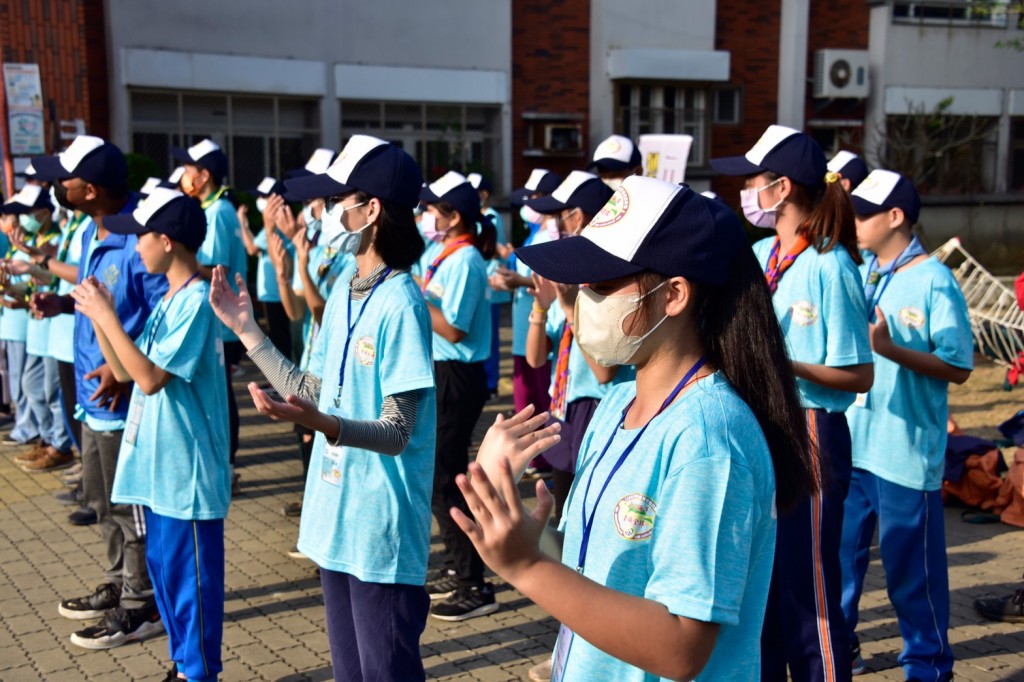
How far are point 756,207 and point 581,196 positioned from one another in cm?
128

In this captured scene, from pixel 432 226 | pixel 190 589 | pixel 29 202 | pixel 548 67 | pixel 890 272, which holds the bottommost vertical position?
pixel 190 589

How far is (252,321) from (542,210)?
241 cm

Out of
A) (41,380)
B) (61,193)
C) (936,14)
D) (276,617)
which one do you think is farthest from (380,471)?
(936,14)

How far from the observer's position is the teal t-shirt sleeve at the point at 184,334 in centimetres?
436

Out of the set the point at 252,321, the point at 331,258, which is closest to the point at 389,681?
the point at 252,321

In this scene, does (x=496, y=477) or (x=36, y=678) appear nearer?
(x=496, y=477)

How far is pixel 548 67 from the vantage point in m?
21.8

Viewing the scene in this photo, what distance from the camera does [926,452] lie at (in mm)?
4609

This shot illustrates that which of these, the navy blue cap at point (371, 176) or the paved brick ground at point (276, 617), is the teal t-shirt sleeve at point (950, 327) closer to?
the paved brick ground at point (276, 617)

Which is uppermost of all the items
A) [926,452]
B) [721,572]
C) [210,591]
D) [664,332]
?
[664,332]

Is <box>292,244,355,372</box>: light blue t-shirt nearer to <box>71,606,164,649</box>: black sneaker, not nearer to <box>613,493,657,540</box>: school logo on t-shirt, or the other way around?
<box>71,606,164,649</box>: black sneaker

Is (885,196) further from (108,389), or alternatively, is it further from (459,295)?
(108,389)

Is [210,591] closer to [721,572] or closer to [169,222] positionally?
[169,222]

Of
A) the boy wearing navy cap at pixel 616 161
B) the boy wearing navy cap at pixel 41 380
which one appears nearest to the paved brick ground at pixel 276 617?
the boy wearing navy cap at pixel 41 380
